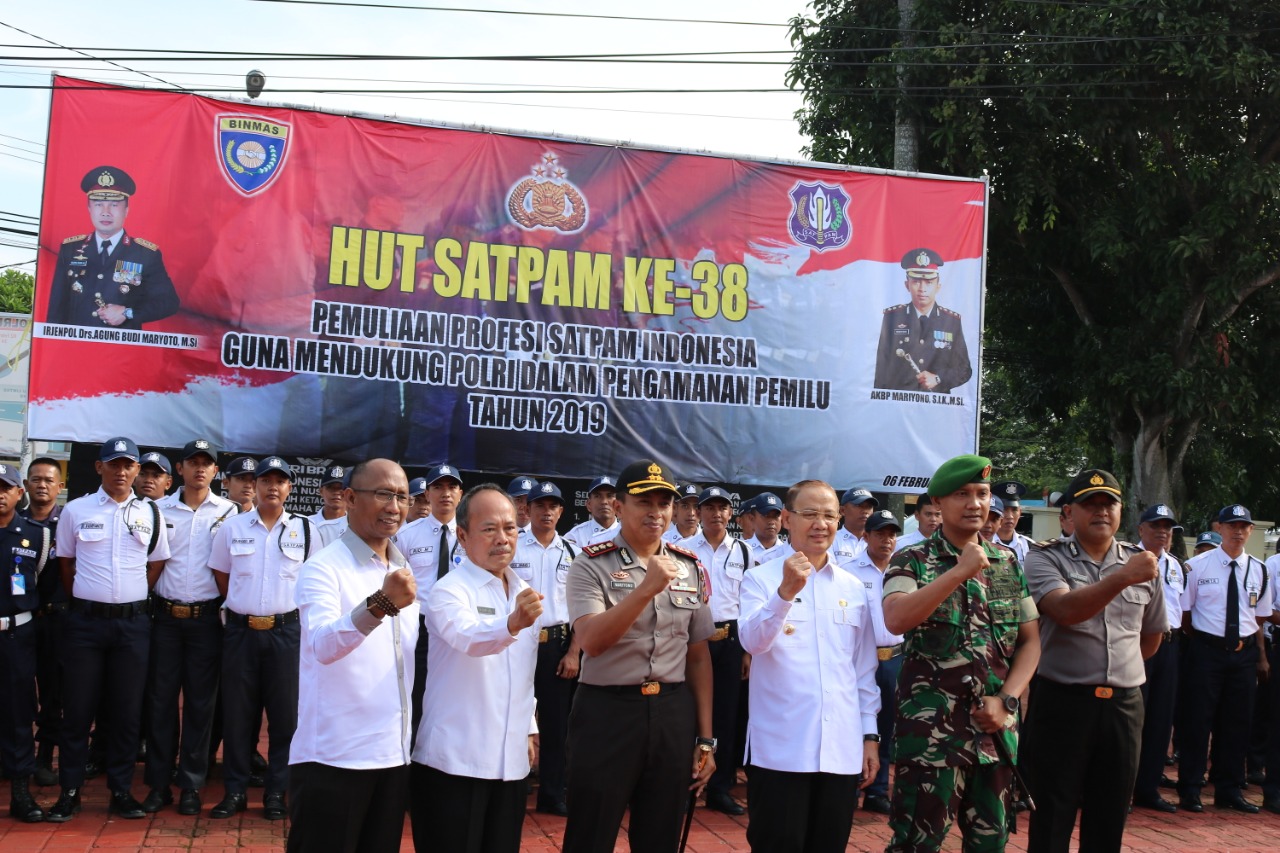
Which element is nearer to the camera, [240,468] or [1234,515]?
[240,468]

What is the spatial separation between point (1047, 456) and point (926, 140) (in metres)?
15.7

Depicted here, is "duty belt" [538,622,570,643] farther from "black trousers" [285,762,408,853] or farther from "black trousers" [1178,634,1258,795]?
"black trousers" [1178,634,1258,795]

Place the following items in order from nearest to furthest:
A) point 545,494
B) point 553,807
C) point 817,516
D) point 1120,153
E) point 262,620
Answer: point 817,516 < point 262,620 < point 553,807 < point 545,494 < point 1120,153

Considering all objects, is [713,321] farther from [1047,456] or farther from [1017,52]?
[1047,456]

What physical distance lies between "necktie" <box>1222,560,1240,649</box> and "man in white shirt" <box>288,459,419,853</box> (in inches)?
245

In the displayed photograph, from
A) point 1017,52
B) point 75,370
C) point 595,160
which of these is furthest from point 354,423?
point 1017,52

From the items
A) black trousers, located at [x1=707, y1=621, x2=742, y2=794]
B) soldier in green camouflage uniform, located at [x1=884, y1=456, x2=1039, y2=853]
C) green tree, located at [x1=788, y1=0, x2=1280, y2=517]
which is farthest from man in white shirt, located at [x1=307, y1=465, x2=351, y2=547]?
green tree, located at [x1=788, y1=0, x2=1280, y2=517]

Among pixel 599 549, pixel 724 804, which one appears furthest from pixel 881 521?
pixel 599 549

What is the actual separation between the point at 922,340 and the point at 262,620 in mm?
5623

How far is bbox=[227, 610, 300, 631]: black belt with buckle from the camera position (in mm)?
6219

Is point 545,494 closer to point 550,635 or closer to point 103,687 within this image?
point 550,635

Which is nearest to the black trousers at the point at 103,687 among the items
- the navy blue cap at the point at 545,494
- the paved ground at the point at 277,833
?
the paved ground at the point at 277,833

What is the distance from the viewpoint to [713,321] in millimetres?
8961

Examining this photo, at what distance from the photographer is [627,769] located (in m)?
3.72
